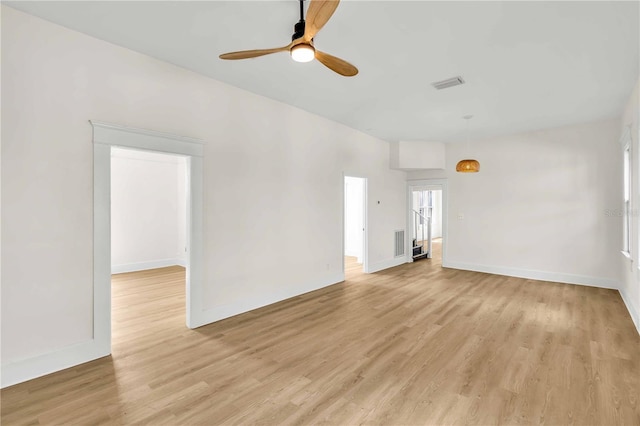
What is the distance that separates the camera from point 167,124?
356 centimetres

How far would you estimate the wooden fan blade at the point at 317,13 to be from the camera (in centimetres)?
182

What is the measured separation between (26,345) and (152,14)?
119 inches

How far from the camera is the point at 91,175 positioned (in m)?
3.01

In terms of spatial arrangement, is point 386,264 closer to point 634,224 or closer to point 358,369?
point 634,224

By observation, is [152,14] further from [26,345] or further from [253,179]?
[26,345]

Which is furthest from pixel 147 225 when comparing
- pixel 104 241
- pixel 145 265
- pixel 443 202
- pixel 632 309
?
pixel 632 309

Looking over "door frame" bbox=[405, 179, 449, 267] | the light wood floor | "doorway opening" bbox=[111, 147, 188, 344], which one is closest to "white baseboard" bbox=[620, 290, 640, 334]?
the light wood floor

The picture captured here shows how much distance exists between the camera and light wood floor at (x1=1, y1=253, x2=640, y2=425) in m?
2.26

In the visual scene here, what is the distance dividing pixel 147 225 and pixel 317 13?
7117 mm

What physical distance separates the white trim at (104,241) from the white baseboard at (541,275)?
6.17 metres

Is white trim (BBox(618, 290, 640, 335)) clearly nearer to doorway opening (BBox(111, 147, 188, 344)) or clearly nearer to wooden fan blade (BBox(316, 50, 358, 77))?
wooden fan blade (BBox(316, 50, 358, 77))

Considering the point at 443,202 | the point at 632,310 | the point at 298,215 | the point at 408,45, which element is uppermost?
the point at 408,45

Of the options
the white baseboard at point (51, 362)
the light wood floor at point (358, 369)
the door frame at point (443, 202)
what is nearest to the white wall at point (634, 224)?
the light wood floor at point (358, 369)

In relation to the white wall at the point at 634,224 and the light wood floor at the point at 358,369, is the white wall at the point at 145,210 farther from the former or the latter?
the white wall at the point at 634,224
